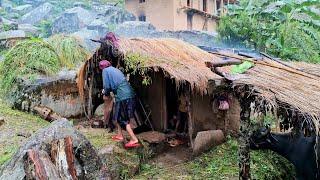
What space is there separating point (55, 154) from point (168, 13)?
20015mm

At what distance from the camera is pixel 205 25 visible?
90.0 feet

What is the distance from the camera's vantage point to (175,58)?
824 cm

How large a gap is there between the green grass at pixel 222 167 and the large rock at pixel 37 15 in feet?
92.6

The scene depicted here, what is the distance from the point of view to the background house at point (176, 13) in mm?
24648

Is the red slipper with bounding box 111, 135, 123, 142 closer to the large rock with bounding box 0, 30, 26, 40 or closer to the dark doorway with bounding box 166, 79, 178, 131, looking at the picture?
the dark doorway with bounding box 166, 79, 178, 131

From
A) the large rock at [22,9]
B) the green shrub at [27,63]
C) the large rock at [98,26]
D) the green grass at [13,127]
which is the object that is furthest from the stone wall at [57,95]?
the large rock at [22,9]

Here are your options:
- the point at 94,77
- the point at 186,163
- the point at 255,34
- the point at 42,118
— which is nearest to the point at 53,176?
the point at 186,163

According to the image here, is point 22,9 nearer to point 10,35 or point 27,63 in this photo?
point 10,35

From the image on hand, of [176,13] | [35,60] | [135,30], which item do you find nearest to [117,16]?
[176,13]

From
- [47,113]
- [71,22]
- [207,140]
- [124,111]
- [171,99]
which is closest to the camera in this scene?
[124,111]

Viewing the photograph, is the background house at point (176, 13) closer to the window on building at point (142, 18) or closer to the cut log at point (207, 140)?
the window on building at point (142, 18)

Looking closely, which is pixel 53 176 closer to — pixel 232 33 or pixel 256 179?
pixel 256 179

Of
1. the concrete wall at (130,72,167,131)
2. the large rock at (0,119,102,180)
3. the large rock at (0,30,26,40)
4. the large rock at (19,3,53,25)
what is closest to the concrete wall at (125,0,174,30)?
the large rock at (0,30,26,40)

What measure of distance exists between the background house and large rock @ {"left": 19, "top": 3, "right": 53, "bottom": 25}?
32.5 feet
